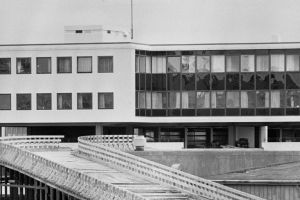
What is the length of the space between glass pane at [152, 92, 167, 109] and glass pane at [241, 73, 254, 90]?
6.07 m

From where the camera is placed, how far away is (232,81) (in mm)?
71875

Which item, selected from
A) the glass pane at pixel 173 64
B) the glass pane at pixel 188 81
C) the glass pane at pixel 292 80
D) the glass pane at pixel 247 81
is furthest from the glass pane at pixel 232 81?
the glass pane at pixel 173 64

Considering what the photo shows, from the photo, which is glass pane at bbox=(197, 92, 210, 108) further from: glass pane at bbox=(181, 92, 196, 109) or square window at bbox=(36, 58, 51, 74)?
square window at bbox=(36, 58, 51, 74)

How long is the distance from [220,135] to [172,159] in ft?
69.9

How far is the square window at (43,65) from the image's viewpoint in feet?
240

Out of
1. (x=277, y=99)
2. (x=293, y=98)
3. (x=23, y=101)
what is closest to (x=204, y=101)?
(x=277, y=99)

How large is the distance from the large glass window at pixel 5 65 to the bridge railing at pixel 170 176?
25.1m

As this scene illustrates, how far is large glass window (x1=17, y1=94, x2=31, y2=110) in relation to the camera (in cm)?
7331

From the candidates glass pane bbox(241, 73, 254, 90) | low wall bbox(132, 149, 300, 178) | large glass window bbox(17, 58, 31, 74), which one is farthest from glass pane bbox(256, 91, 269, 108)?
low wall bbox(132, 149, 300, 178)

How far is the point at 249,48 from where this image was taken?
71.4 meters

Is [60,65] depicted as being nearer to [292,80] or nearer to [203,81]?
[203,81]

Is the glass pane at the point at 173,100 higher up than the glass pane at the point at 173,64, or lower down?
lower down

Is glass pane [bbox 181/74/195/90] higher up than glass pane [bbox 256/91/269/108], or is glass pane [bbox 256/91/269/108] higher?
glass pane [bbox 181/74/195/90]

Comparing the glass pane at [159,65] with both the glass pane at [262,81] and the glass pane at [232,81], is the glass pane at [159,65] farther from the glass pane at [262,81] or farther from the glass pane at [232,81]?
the glass pane at [262,81]
